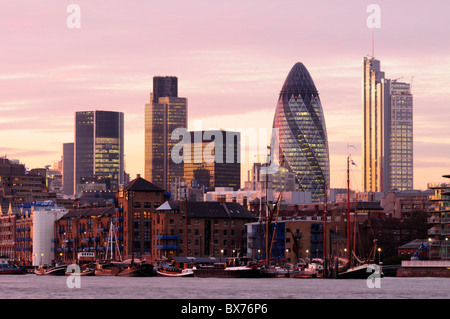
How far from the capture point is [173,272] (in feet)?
631

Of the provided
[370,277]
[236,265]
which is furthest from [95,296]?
[236,265]

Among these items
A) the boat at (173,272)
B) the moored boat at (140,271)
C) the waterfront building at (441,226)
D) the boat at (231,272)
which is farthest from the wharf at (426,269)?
the moored boat at (140,271)

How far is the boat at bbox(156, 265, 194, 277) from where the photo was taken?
190 metres

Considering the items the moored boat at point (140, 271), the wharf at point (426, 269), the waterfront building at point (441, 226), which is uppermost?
the waterfront building at point (441, 226)

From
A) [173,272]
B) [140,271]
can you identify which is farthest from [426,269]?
[140,271]

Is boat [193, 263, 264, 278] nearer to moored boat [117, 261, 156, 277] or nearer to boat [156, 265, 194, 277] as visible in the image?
boat [156, 265, 194, 277]

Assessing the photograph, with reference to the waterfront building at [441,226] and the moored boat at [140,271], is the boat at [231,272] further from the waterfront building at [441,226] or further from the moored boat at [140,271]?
the waterfront building at [441,226]

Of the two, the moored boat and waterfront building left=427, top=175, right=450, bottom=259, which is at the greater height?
waterfront building left=427, top=175, right=450, bottom=259

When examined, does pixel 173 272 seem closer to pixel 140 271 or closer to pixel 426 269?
pixel 140 271

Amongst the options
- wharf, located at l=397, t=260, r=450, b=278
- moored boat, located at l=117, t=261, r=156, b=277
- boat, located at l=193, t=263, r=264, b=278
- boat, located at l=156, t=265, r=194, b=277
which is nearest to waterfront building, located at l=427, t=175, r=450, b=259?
wharf, located at l=397, t=260, r=450, b=278

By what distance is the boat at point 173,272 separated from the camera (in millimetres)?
190250

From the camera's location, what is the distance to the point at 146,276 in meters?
195
